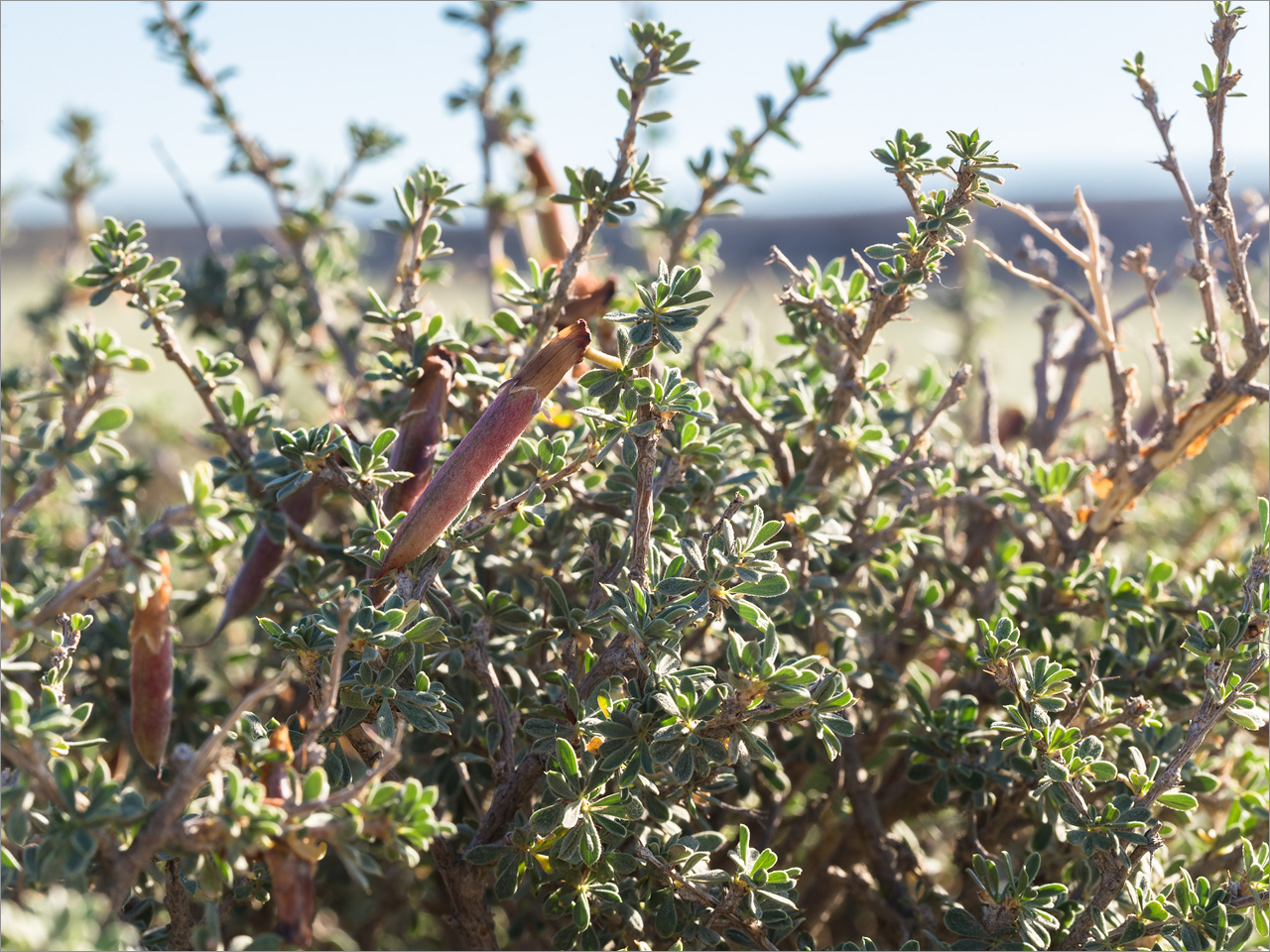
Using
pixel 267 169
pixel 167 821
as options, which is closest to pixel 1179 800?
pixel 167 821

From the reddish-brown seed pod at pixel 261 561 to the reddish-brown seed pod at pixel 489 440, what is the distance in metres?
0.41

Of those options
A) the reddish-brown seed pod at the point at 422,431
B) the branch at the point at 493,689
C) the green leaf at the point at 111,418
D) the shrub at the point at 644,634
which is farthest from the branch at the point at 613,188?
the green leaf at the point at 111,418

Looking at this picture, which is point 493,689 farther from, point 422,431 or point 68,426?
point 68,426

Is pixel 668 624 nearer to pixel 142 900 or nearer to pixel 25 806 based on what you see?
pixel 25 806

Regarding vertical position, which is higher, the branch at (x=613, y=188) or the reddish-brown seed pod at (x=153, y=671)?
the branch at (x=613, y=188)

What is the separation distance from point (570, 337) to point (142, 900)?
0.85 m

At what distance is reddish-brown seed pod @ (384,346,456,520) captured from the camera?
1.18m

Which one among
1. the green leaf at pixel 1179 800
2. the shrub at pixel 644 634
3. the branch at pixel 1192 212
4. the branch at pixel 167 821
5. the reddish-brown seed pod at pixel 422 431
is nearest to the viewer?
the branch at pixel 167 821

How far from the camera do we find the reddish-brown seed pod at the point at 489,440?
1013 millimetres

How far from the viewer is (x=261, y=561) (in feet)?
4.52

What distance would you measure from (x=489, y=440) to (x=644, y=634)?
259 mm

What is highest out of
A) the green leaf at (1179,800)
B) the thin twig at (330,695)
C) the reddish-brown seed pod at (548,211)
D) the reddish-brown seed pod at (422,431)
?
the reddish-brown seed pod at (548,211)

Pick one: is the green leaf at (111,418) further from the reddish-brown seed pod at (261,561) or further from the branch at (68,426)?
the reddish-brown seed pod at (261,561)

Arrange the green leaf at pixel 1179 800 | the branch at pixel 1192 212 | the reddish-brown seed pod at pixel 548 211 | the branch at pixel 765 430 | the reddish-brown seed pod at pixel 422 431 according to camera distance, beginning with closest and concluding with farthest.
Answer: the green leaf at pixel 1179 800
the reddish-brown seed pod at pixel 422 431
the branch at pixel 1192 212
the branch at pixel 765 430
the reddish-brown seed pod at pixel 548 211
